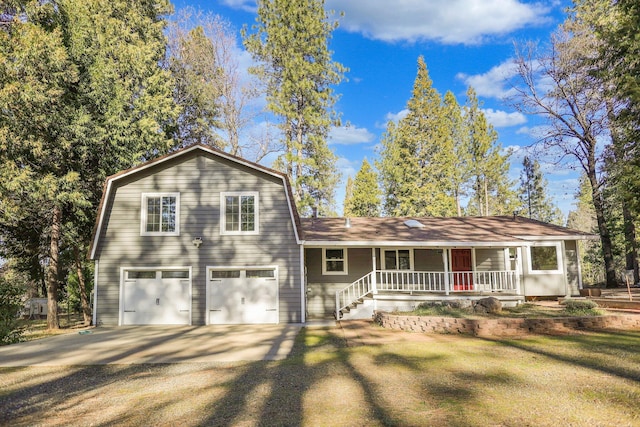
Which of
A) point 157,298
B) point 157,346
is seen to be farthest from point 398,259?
point 157,346

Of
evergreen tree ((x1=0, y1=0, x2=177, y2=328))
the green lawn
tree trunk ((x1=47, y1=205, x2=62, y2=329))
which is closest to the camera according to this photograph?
the green lawn

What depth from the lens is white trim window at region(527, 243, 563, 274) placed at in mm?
14750

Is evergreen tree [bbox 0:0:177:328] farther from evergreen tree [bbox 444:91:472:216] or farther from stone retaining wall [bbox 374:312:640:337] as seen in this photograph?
evergreen tree [bbox 444:91:472:216]

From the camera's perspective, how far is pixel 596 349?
752cm

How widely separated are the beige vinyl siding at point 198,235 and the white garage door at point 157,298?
0.93ft

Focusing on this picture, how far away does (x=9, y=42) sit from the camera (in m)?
12.2

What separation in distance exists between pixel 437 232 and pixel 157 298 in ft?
35.1

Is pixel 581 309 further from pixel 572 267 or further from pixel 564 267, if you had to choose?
pixel 572 267

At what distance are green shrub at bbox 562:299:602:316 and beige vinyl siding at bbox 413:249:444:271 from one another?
4787mm

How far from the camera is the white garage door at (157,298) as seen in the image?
13031 mm

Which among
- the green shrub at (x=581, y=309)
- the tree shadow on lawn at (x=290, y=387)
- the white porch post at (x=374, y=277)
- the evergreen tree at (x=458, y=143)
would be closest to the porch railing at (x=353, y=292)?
the white porch post at (x=374, y=277)

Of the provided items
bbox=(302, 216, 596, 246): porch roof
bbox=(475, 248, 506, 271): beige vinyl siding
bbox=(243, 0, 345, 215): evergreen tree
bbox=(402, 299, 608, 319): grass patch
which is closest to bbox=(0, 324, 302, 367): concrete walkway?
bbox=(302, 216, 596, 246): porch roof

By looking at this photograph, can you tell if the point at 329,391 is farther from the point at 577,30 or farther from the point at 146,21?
the point at 577,30

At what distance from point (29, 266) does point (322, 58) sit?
19.0 m
